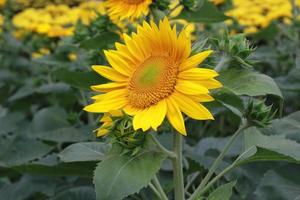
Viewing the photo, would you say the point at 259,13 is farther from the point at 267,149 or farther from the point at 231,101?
the point at 267,149

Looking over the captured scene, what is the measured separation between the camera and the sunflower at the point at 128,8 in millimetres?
1677

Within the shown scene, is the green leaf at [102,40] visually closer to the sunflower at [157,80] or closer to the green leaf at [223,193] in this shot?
the sunflower at [157,80]

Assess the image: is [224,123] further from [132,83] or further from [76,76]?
[132,83]

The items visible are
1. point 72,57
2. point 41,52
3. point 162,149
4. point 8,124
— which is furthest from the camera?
point 41,52

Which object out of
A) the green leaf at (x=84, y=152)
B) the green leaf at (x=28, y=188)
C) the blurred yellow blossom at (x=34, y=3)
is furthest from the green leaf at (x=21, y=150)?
the blurred yellow blossom at (x=34, y=3)

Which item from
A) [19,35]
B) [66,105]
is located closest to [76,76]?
[66,105]

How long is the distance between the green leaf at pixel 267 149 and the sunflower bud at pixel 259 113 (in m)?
0.05

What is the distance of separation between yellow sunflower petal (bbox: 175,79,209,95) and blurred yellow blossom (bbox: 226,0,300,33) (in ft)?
6.43

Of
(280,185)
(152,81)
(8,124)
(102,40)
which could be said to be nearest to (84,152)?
(152,81)

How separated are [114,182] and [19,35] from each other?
8.88ft

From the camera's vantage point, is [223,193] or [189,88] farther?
[223,193]

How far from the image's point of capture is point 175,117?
114 centimetres

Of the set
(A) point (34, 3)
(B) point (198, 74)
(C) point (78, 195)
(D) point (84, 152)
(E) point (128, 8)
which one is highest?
(B) point (198, 74)

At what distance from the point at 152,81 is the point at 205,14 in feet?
2.16
